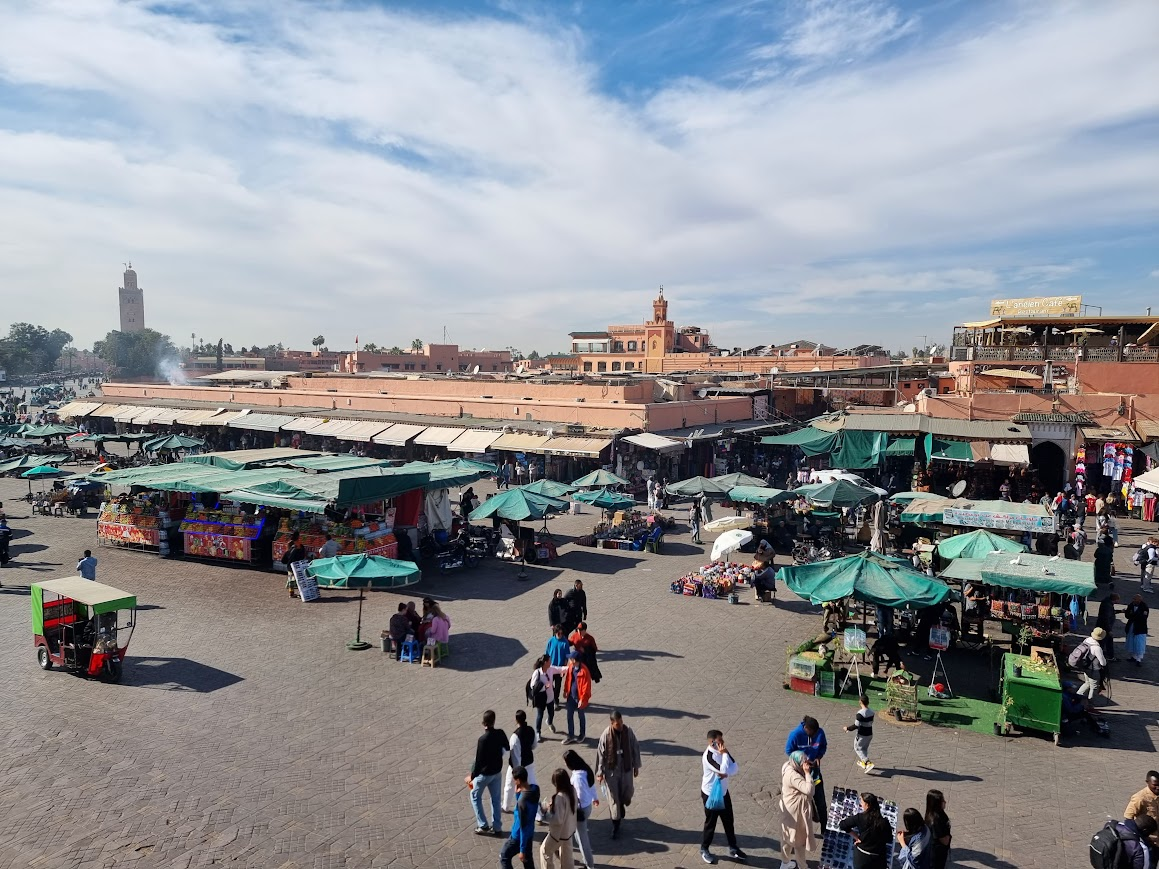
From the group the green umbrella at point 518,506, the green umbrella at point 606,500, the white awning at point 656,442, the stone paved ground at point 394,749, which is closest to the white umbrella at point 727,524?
the green umbrella at point 606,500

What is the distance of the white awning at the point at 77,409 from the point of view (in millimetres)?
45156

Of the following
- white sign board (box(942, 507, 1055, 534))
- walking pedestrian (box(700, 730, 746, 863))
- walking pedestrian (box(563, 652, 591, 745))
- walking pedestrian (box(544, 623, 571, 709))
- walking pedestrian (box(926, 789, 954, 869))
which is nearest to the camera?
walking pedestrian (box(926, 789, 954, 869))

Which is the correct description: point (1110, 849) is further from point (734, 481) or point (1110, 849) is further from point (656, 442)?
point (656, 442)

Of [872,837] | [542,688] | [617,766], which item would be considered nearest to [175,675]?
[542,688]

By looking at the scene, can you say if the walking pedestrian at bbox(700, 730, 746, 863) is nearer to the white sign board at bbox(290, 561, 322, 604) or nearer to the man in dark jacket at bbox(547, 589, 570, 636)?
the man in dark jacket at bbox(547, 589, 570, 636)

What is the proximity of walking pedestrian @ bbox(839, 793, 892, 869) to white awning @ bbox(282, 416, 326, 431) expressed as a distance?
3343 cm

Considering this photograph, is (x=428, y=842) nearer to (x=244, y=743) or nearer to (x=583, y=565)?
(x=244, y=743)

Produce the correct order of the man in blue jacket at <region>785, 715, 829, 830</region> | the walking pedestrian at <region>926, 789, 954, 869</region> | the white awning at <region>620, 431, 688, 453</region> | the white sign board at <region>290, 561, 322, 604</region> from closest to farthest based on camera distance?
1. the walking pedestrian at <region>926, 789, 954, 869</region>
2. the man in blue jacket at <region>785, 715, 829, 830</region>
3. the white sign board at <region>290, 561, 322, 604</region>
4. the white awning at <region>620, 431, 688, 453</region>

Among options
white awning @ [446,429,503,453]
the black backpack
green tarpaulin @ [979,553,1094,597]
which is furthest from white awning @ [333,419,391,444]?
the black backpack

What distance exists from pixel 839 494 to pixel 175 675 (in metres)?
14.0

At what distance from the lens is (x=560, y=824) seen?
589 cm

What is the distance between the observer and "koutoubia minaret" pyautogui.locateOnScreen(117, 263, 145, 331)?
180 meters

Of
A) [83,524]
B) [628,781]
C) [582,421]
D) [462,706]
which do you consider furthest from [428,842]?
[582,421]

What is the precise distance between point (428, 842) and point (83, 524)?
2046 cm
